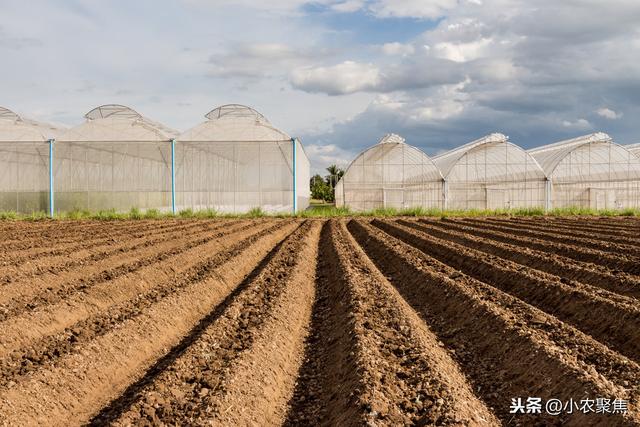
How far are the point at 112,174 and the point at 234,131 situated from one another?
6149 millimetres

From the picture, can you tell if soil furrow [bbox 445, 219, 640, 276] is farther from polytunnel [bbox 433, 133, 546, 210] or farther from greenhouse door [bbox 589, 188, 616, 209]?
greenhouse door [bbox 589, 188, 616, 209]

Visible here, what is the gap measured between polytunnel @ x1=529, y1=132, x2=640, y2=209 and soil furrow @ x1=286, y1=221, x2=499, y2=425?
27580mm

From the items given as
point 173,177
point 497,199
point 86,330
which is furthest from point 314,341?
point 497,199

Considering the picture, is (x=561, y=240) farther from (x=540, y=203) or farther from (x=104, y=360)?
(x=540, y=203)

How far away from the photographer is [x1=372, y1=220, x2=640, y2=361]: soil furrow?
6216 millimetres

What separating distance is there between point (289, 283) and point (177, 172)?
19938mm

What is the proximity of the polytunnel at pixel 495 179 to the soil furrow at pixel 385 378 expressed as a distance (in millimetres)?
24727

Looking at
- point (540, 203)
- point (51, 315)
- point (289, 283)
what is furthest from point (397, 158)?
point (51, 315)

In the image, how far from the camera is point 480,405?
442 centimetres

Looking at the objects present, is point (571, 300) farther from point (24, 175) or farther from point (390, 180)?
point (24, 175)

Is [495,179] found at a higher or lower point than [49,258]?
higher

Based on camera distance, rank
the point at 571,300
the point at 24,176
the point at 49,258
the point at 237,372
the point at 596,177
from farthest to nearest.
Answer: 1. the point at 596,177
2. the point at 24,176
3. the point at 49,258
4. the point at 571,300
5. the point at 237,372

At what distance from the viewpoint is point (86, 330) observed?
20.8 ft

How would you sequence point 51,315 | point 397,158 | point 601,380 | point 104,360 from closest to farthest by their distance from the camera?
1. point 601,380
2. point 104,360
3. point 51,315
4. point 397,158
